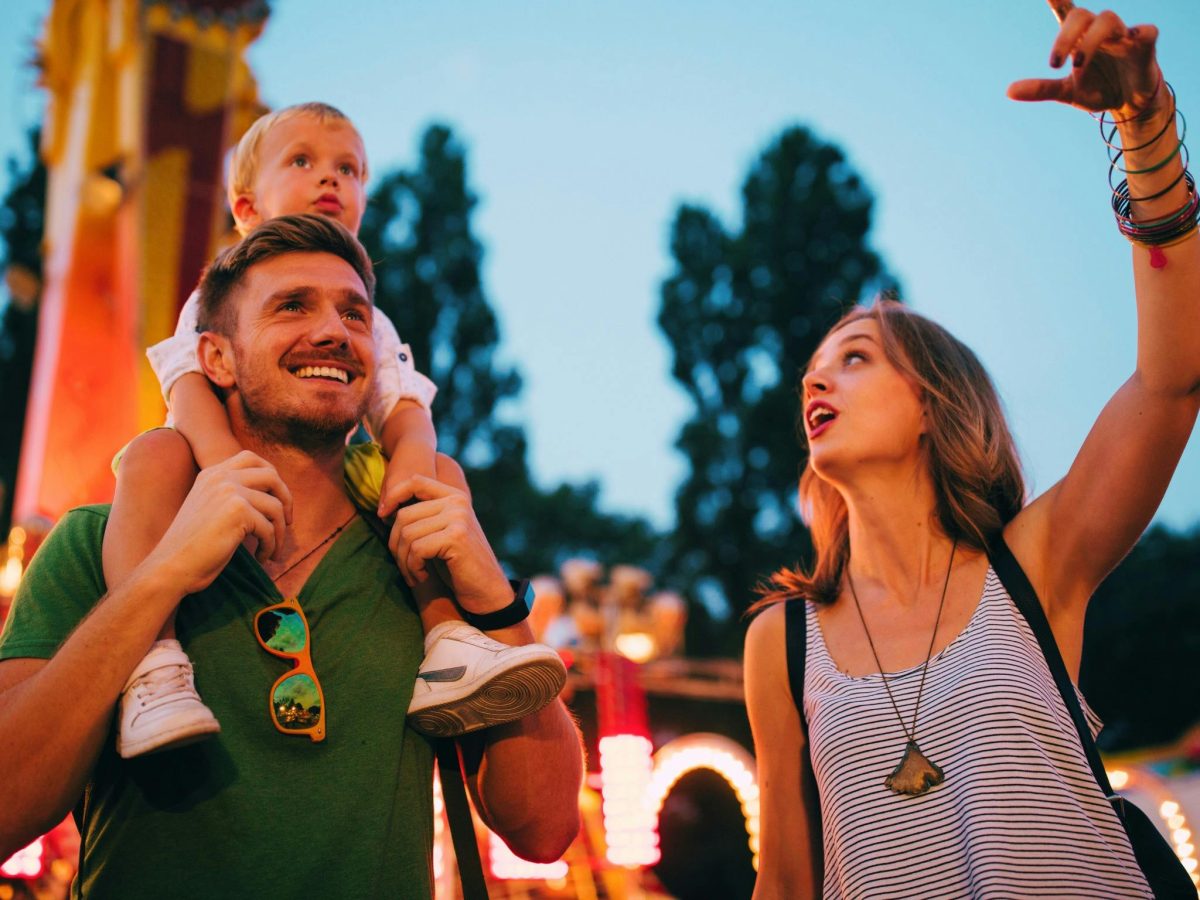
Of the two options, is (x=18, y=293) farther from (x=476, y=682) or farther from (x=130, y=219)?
(x=476, y=682)

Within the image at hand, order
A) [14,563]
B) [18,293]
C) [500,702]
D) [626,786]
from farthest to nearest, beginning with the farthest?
[18,293]
[626,786]
[14,563]
[500,702]

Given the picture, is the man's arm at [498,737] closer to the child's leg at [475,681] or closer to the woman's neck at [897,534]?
the child's leg at [475,681]

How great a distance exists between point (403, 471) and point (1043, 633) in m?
1.44

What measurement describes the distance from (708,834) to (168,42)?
1220 cm

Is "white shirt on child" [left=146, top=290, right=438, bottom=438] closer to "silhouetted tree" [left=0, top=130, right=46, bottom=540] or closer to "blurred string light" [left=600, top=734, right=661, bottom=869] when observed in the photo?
"blurred string light" [left=600, top=734, right=661, bottom=869]

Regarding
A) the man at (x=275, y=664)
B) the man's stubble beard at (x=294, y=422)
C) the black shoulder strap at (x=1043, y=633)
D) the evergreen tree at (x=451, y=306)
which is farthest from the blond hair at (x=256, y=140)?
the evergreen tree at (x=451, y=306)

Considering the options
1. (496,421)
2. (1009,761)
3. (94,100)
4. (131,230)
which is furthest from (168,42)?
(1009,761)

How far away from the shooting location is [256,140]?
3.25 m

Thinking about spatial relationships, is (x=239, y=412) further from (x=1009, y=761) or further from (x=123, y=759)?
(x=1009, y=761)

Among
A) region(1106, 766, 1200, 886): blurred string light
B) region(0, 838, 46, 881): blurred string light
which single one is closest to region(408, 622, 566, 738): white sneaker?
region(1106, 766, 1200, 886): blurred string light

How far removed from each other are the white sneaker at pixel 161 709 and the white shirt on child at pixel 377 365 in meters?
0.94

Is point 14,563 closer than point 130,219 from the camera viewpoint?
Yes

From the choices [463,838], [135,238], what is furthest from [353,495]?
[135,238]

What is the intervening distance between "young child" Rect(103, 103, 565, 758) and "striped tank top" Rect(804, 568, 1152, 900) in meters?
0.78
